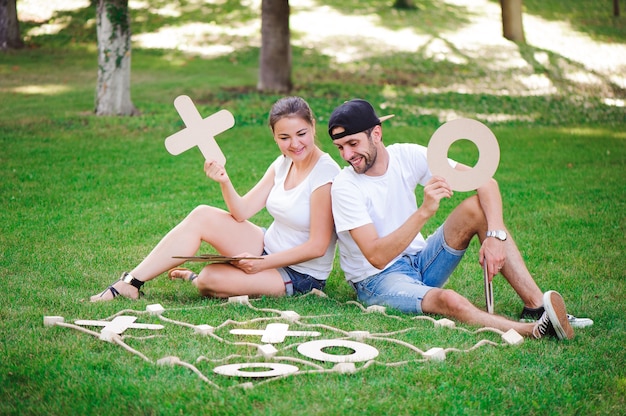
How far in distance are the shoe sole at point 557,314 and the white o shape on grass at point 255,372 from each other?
55.1 inches

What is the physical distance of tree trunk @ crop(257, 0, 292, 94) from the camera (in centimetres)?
1483

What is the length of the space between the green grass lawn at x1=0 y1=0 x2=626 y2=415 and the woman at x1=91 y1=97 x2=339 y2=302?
0.58ft

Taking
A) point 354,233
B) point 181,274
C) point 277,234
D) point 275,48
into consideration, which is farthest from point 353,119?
point 275,48

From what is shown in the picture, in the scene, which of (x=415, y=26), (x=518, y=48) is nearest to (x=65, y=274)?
(x=518, y=48)

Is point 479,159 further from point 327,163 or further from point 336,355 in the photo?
point 336,355

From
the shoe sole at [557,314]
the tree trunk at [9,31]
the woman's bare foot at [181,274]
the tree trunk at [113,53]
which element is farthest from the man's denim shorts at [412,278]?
the tree trunk at [9,31]

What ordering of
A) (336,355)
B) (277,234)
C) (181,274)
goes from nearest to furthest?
(336,355) → (277,234) → (181,274)

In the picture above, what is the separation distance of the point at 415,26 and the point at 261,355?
21.1 meters

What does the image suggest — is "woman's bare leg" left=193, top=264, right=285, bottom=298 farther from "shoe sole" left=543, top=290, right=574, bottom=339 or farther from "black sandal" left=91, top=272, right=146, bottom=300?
"shoe sole" left=543, top=290, right=574, bottom=339

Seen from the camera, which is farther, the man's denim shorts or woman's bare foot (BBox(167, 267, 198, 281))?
woman's bare foot (BBox(167, 267, 198, 281))

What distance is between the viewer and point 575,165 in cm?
975

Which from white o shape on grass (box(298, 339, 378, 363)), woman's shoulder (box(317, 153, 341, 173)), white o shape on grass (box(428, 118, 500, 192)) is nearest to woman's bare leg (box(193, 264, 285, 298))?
woman's shoulder (box(317, 153, 341, 173))

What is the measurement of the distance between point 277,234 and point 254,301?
1.60ft

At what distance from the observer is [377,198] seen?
196 inches
